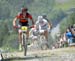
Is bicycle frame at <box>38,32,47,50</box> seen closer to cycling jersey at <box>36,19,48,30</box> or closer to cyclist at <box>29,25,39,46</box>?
cyclist at <box>29,25,39,46</box>

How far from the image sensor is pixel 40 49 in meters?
12.6

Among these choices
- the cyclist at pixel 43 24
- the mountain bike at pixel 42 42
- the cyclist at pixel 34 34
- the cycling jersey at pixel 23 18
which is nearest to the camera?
the cycling jersey at pixel 23 18

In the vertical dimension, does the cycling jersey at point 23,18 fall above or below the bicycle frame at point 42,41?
above

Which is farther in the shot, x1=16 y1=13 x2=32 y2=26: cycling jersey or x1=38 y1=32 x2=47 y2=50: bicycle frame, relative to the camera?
x1=38 y1=32 x2=47 y2=50: bicycle frame

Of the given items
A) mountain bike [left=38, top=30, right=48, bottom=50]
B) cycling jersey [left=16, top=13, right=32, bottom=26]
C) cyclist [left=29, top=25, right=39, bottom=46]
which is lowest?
mountain bike [left=38, top=30, right=48, bottom=50]

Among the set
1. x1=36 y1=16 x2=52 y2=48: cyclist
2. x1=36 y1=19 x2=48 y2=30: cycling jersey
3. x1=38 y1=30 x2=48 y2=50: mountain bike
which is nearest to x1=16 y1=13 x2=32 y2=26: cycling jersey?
x1=36 y1=16 x2=52 y2=48: cyclist

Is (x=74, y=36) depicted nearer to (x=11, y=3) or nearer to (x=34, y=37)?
(x=34, y=37)

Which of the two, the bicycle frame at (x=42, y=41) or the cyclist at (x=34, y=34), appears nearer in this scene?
the cyclist at (x=34, y=34)

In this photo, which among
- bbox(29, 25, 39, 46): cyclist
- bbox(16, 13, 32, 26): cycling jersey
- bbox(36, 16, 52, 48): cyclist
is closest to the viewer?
bbox(16, 13, 32, 26): cycling jersey

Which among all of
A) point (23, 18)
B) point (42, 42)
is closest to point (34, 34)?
point (42, 42)

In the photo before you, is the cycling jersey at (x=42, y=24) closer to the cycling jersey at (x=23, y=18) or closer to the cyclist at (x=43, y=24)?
the cyclist at (x=43, y=24)

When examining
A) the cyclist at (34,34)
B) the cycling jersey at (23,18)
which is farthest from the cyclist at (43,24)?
the cycling jersey at (23,18)

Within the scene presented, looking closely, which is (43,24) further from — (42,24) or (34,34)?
→ (34,34)

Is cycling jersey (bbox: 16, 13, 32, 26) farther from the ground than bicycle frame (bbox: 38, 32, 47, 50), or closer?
farther from the ground
